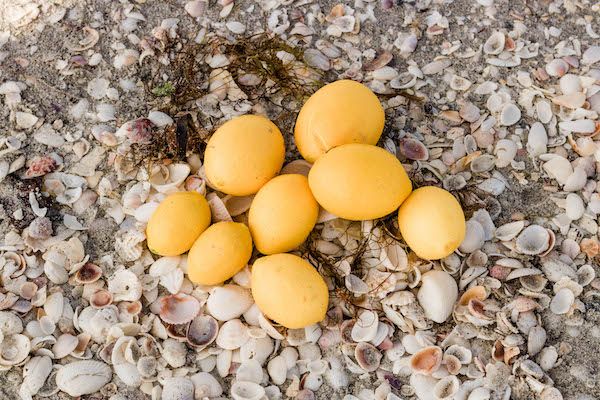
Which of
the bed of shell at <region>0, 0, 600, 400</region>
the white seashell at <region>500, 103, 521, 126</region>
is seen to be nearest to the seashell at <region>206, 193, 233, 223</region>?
the bed of shell at <region>0, 0, 600, 400</region>

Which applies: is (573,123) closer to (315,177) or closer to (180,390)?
(315,177)

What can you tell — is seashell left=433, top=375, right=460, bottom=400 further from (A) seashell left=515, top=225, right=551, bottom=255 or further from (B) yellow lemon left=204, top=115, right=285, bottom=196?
(B) yellow lemon left=204, top=115, right=285, bottom=196

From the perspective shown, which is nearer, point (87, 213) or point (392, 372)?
point (392, 372)

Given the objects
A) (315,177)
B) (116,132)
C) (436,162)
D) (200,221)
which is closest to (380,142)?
(436,162)

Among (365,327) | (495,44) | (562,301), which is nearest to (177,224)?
(365,327)

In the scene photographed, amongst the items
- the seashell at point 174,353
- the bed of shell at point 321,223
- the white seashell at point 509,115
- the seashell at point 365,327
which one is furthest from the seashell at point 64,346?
the white seashell at point 509,115

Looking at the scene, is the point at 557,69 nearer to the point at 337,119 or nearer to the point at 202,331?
the point at 337,119
